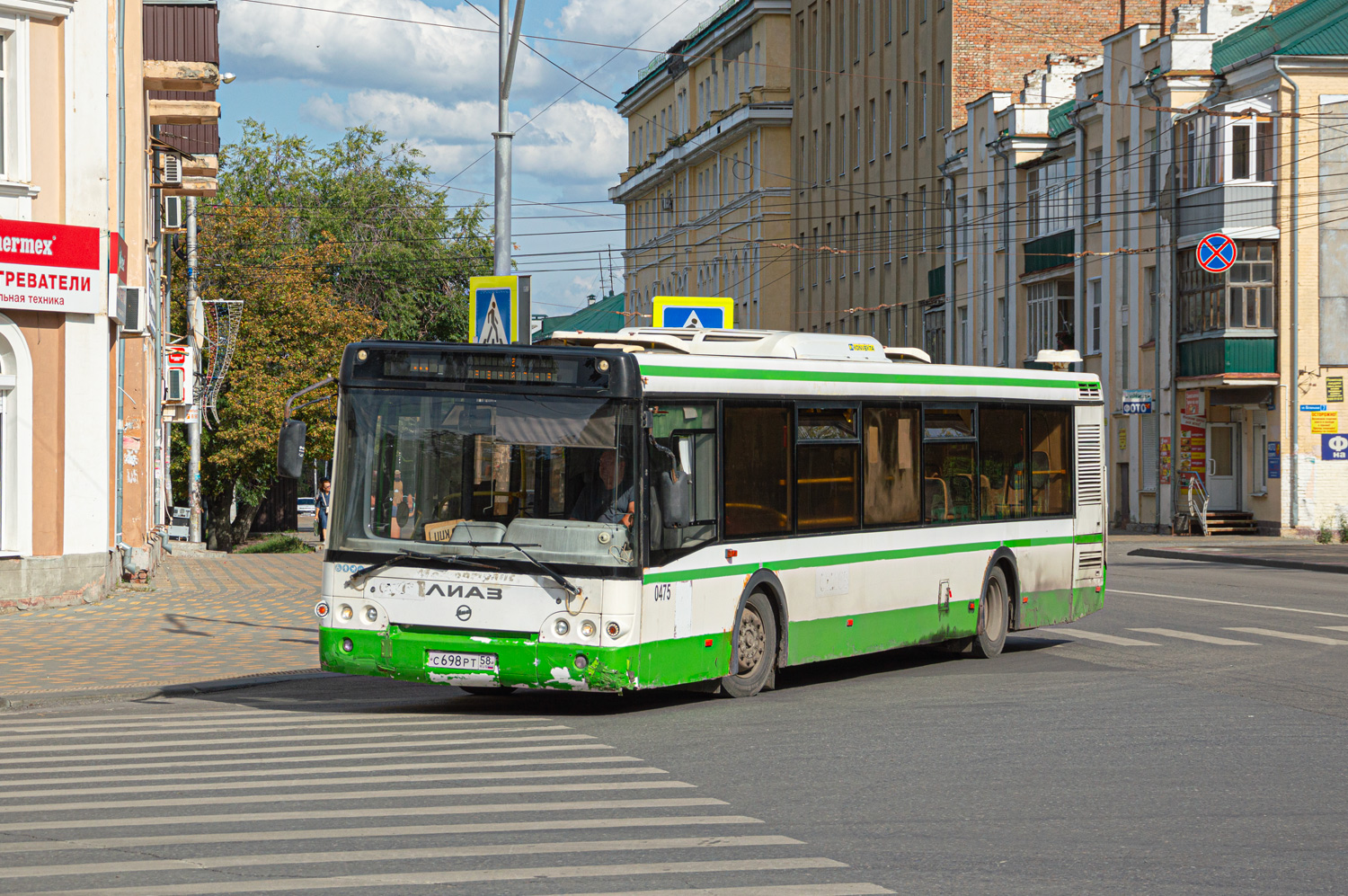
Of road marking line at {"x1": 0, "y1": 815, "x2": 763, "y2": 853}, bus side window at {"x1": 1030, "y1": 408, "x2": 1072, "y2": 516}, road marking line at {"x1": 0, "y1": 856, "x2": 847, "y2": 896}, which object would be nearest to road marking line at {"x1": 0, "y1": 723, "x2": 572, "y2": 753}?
road marking line at {"x1": 0, "y1": 815, "x2": 763, "y2": 853}

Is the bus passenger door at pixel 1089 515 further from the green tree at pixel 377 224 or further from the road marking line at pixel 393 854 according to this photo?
the green tree at pixel 377 224

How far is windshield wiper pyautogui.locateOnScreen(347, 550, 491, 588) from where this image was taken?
12.4 meters

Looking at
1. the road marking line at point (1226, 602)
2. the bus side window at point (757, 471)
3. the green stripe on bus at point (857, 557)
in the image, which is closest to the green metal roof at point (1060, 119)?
the road marking line at point (1226, 602)

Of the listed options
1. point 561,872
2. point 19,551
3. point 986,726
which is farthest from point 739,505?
point 19,551

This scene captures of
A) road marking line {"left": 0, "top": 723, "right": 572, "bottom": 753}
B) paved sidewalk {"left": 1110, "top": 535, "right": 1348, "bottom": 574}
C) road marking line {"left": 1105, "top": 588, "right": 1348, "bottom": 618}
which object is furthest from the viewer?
paved sidewalk {"left": 1110, "top": 535, "right": 1348, "bottom": 574}

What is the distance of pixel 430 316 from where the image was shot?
69688mm

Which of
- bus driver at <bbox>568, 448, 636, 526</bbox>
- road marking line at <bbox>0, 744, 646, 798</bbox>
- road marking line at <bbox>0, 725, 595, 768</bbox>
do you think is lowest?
road marking line at <bbox>0, 725, 595, 768</bbox>

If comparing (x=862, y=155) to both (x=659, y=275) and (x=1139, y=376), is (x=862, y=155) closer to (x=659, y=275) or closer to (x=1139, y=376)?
(x=1139, y=376)

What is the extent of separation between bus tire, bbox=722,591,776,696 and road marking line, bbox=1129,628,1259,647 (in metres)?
5.92

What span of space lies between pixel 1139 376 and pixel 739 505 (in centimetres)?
3628

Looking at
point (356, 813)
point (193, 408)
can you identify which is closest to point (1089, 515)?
point (356, 813)

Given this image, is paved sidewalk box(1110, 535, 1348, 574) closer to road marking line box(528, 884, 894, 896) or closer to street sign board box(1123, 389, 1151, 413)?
street sign board box(1123, 389, 1151, 413)

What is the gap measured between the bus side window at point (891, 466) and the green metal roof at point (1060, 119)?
132ft

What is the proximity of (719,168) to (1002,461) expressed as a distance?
240 ft
